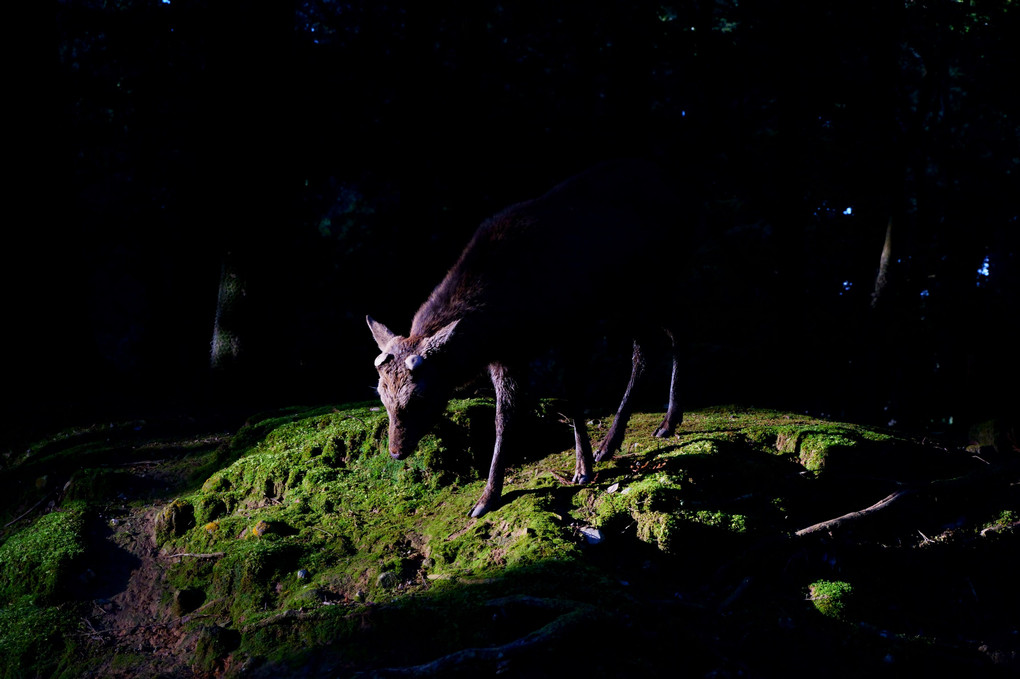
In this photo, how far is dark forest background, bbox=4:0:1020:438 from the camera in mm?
8922

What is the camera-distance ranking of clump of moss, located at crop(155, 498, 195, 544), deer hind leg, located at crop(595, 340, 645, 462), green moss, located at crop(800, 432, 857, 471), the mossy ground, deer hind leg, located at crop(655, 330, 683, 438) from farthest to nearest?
deer hind leg, located at crop(655, 330, 683, 438) < deer hind leg, located at crop(595, 340, 645, 462) < green moss, located at crop(800, 432, 857, 471) < clump of moss, located at crop(155, 498, 195, 544) < the mossy ground

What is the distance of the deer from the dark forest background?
182 inches

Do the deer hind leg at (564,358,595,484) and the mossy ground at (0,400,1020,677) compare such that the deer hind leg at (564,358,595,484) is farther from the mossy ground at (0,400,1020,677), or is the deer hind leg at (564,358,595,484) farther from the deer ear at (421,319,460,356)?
the deer ear at (421,319,460,356)

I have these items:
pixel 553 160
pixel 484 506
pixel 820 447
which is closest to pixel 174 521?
pixel 484 506

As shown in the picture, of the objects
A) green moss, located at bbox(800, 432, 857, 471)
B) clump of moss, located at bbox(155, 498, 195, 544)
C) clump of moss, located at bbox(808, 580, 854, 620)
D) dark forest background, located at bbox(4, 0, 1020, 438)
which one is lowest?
clump of moss, located at bbox(808, 580, 854, 620)

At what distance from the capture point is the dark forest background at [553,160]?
8922 millimetres

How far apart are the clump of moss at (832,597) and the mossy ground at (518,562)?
1 centimetres

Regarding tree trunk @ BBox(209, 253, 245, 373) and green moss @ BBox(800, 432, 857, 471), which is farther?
tree trunk @ BBox(209, 253, 245, 373)

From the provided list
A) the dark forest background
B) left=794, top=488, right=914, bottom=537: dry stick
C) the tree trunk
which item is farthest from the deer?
the dark forest background

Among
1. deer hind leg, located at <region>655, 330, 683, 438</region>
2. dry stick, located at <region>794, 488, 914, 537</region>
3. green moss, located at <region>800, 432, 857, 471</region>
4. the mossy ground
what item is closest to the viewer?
the mossy ground

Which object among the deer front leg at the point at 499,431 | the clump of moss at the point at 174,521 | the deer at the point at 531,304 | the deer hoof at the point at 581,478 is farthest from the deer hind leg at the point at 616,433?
the clump of moss at the point at 174,521

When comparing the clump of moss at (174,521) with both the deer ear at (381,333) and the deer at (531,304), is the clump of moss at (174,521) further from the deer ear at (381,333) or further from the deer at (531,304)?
the deer ear at (381,333)

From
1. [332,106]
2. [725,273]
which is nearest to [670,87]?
[725,273]

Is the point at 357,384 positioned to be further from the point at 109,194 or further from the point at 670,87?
the point at 670,87
